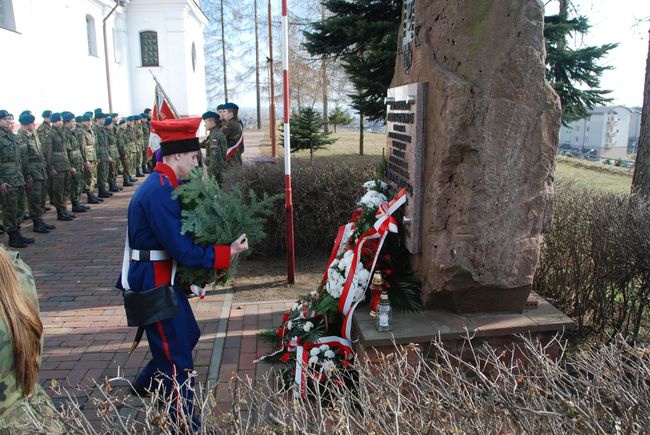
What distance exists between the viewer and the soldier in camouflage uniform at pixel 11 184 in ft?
26.6

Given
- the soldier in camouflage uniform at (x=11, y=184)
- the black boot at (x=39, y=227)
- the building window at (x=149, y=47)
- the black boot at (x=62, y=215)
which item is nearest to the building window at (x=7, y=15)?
the soldier in camouflage uniform at (x=11, y=184)

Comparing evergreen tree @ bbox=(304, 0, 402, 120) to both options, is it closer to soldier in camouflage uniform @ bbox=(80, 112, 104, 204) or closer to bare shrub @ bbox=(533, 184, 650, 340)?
bare shrub @ bbox=(533, 184, 650, 340)

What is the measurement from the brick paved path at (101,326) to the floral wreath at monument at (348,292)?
0.46m

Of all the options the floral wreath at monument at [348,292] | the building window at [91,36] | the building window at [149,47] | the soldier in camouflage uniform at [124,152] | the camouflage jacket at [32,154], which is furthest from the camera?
the building window at [149,47]

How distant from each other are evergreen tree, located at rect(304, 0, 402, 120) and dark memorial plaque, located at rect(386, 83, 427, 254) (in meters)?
4.57

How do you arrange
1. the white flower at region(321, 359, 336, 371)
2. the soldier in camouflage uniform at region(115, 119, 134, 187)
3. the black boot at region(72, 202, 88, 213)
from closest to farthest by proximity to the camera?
the white flower at region(321, 359, 336, 371)
the black boot at region(72, 202, 88, 213)
the soldier in camouflage uniform at region(115, 119, 134, 187)

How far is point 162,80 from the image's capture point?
25578mm

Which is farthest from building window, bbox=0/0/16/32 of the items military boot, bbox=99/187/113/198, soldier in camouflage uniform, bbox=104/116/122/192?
military boot, bbox=99/187/113/198

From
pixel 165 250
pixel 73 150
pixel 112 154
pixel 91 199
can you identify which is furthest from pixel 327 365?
pixel 112 154

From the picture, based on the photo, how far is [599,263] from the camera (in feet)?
12.7

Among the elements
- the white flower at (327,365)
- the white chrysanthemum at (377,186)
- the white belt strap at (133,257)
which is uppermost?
the white chrysanthemum at (377,186)

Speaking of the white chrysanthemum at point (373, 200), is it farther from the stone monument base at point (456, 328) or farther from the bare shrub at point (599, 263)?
the bare shrub at point (599, 263)

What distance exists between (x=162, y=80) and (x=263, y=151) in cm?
850

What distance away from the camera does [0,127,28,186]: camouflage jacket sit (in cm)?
839
